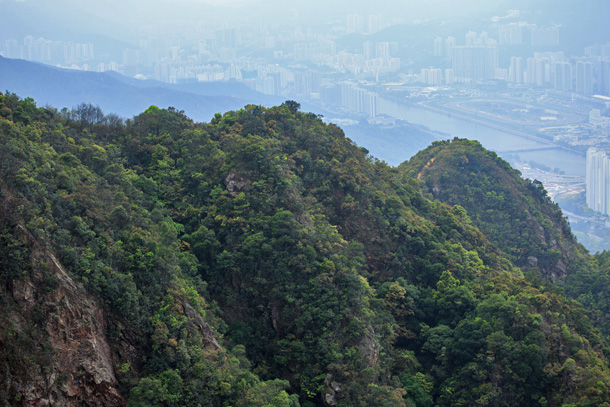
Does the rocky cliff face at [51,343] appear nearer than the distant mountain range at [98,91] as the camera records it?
Yes

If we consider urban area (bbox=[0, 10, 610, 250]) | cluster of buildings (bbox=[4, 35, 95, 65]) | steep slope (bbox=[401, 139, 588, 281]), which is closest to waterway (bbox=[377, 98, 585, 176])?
urban area (bbox=[0, 10, 610, 250])

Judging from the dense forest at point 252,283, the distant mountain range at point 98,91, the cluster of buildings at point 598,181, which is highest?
the distant mountain range at point 98,91

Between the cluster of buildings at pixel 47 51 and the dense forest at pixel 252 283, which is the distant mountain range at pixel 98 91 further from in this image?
the dense forest at pixel 252 283

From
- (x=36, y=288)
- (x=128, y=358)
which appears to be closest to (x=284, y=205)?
(x=128, y=358)

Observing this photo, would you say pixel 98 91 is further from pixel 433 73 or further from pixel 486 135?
pixel 433 73

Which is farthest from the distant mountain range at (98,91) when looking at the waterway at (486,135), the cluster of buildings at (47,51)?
the waterway at (486,135)

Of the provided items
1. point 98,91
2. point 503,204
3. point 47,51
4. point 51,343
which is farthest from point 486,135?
point 51,343

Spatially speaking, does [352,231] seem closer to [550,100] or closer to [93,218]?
[93,218]
